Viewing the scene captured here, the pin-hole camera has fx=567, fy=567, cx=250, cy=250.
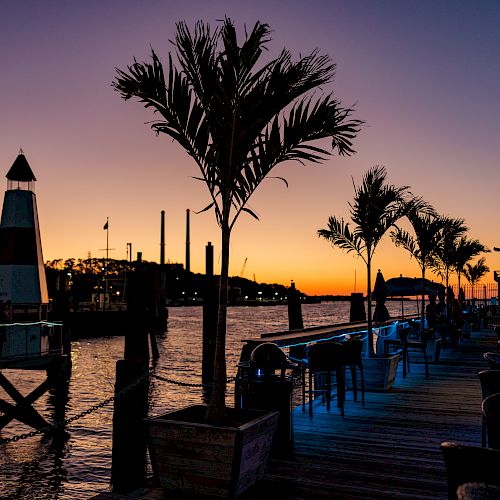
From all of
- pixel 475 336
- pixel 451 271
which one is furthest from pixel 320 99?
pixel 451 271

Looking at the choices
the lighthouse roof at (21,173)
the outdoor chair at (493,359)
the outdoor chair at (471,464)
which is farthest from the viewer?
the lighthouse roof at (21,173)

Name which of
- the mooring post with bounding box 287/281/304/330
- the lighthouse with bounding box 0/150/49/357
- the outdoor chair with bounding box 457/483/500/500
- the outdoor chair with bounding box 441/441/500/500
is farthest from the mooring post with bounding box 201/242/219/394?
the outdoor chair with bounding box 457/483/500/500

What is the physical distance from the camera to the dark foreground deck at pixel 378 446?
514 cm

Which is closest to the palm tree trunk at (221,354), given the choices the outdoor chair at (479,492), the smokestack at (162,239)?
the outdoor chair at (479,492)

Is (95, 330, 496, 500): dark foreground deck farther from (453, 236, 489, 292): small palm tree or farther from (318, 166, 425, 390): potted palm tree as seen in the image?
(453, 236, 489, 292): small palm tree

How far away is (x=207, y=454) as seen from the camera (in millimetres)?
4785

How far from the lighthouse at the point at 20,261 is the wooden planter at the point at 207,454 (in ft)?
44.6

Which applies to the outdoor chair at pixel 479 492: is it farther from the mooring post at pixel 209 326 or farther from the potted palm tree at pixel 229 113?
the mooring post at pixel 209 326

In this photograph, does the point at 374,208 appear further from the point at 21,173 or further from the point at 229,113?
the point at 21,173

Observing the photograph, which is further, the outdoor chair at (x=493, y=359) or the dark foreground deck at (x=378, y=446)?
the outdoor chair at (x=493, y=359)

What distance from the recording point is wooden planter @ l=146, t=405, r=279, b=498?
15.5 feet

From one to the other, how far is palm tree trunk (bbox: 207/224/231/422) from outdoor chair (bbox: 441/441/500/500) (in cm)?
258

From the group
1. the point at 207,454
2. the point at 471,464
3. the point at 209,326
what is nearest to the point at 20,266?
the point at 209,326

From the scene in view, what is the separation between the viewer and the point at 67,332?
28.4m
